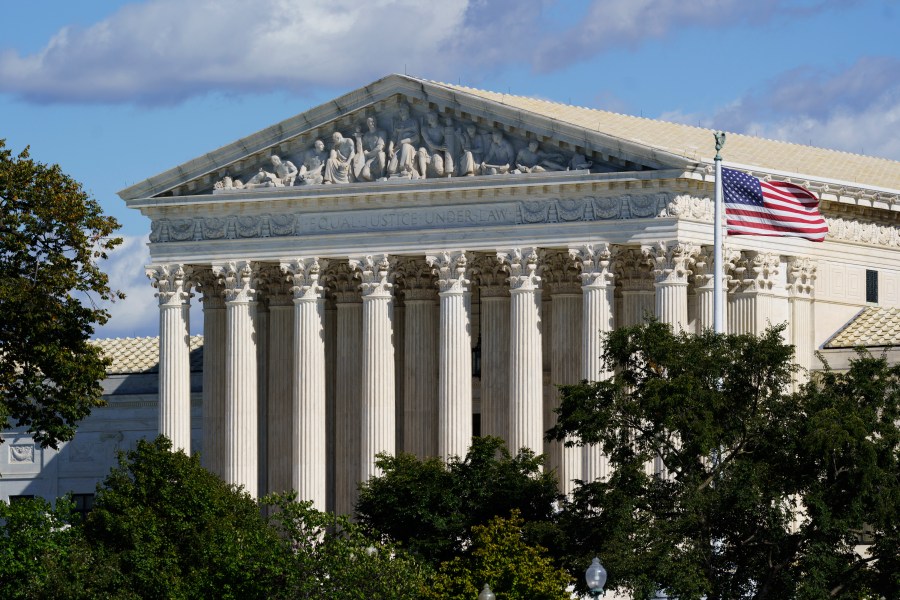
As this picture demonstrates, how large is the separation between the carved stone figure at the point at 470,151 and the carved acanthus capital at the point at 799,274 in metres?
12.9

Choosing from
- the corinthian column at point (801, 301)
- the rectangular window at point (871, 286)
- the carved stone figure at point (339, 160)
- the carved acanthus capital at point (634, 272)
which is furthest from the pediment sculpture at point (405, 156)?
the rectangular window at point (871, 286)

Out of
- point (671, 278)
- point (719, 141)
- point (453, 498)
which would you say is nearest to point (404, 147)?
point (671, 278)

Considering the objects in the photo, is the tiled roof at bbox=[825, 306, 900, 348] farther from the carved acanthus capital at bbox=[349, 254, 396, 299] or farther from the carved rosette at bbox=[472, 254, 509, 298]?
the carved acanthus capital at bbox=[349, 254, 396, 299]

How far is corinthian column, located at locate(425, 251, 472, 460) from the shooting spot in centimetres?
10412

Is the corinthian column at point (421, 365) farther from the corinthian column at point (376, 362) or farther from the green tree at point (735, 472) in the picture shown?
the green tree at point (735, 472)

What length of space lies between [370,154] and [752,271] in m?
15.8

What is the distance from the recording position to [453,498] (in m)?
91.6

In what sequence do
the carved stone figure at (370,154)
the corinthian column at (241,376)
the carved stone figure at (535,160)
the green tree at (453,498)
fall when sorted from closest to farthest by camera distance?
1. the green tree at (453,498)
2. the carved stone figure at (535,160)
3. the carved stone figure at (370,154)
4. the corinthian column at (241,376)

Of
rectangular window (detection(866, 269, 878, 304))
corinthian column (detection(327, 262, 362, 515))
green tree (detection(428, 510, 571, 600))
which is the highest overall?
rectangular window (detection(866, 269, 878, 304))

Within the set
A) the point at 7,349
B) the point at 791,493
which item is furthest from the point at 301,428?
the point at 791,493

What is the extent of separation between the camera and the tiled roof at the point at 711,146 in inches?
4129

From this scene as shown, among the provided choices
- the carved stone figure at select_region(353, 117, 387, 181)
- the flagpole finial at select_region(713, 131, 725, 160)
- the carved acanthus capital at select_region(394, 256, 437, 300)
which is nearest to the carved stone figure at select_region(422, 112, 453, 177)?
the carved stone figure at select_region(353, 117, 387, 181)

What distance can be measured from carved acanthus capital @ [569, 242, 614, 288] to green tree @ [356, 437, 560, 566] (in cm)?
987

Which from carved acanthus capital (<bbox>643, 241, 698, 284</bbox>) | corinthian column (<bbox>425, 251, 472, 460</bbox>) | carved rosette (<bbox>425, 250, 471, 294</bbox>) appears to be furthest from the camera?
corinthian column (<bbox>425, 251, 472, 460</bbox>)
